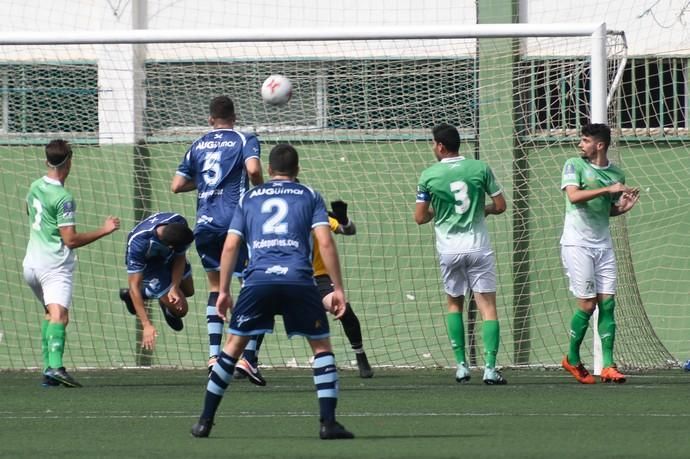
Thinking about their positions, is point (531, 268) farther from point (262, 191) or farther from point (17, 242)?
point (262, 191)

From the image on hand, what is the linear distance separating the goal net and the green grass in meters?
1.77

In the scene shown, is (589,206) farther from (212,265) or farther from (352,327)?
(212,265)

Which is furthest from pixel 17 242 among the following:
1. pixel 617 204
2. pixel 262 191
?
pixel 262 191

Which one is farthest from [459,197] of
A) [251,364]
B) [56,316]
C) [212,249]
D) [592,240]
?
[56,316]

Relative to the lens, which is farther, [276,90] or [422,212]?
Result: [276,90]

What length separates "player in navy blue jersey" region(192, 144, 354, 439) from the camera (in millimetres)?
7766

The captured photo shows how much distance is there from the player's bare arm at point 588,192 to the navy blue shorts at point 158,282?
120 inches

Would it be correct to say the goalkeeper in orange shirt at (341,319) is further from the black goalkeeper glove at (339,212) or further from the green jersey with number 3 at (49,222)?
the green jersey with number 3 at (49,222)

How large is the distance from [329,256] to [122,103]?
6.90 metres

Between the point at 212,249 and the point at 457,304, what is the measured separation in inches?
75.3

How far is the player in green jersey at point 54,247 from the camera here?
11070 millimetres

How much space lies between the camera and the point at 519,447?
7.46 metres

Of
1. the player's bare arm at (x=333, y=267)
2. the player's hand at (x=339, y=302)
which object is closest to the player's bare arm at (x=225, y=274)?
the player's bare arm at (x=333, y=267)

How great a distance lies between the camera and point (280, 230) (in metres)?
7.86
